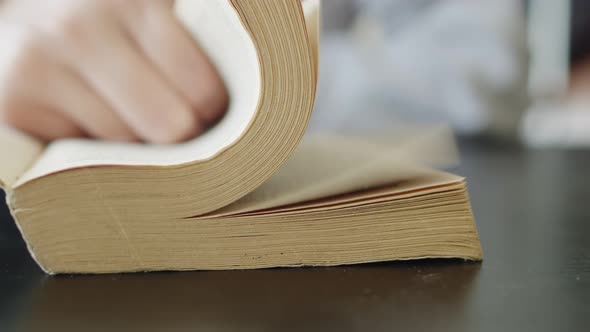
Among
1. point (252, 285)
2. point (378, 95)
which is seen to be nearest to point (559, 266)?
point (252, 285)

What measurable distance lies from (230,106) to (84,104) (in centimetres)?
25

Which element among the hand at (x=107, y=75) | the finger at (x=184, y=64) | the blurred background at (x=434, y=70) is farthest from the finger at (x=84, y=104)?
the blurred background at (x=434, y=70)

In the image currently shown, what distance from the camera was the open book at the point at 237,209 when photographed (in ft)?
1.94

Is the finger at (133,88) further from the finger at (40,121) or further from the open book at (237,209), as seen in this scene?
the open book at (237,209)

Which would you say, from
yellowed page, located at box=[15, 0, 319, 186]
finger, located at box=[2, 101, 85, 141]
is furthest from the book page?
finger, located at box=[2, 101, 85, 141]

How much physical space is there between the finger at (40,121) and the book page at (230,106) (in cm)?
11

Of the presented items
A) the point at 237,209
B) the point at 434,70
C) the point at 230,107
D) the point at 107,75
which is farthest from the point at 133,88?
the point at 434,70

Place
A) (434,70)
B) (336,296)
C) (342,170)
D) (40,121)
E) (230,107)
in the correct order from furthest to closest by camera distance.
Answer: (434,70) → (40,121) → (230,107) → (342,170) → (336,296)

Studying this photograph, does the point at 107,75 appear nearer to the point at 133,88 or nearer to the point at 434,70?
the point at 133,88

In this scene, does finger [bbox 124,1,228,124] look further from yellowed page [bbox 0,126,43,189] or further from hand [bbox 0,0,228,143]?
yellowed page [bbox 0,126,43,189]

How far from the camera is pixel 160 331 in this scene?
1.54 ft

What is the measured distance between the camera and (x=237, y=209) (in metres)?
0.61

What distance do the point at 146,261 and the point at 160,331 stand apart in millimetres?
158

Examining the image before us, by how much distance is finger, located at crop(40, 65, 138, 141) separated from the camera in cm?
91
